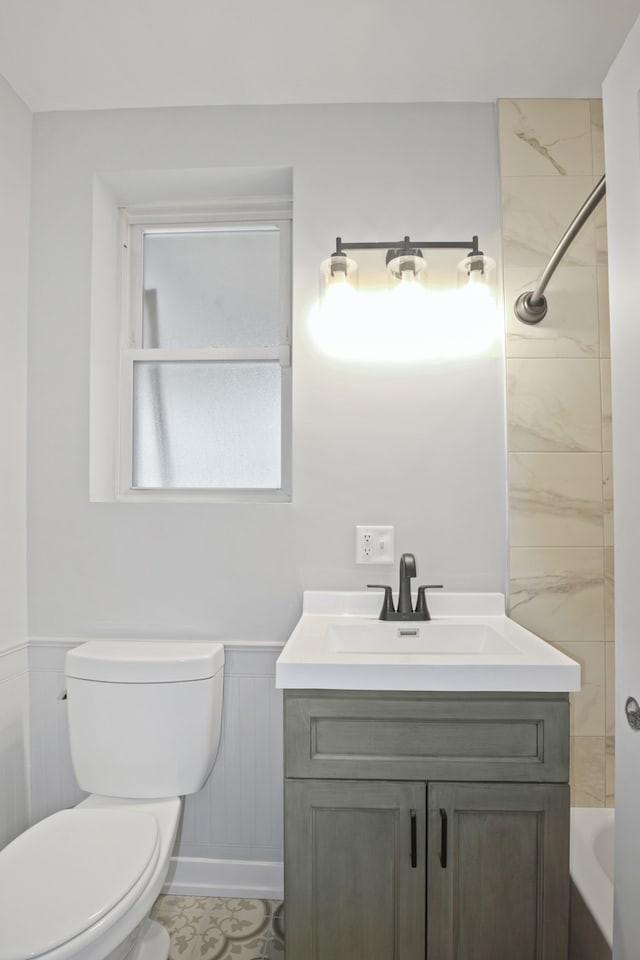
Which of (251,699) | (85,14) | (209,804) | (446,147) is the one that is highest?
(85,14)

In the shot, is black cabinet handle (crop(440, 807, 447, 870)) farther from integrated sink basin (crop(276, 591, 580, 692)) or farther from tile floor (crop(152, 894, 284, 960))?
tile floor (crop(152, 894, 284, 960))

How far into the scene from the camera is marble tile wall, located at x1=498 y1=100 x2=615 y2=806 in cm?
172

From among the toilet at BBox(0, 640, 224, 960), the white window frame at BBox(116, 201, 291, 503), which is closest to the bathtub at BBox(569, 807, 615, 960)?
the toilet at BBox(0, 640, 224, 960)

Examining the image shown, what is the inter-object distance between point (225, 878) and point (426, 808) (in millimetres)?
887

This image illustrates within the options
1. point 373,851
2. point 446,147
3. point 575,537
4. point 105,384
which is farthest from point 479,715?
point 446,147

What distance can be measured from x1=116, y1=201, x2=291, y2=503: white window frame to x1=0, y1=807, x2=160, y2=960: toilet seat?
92cm

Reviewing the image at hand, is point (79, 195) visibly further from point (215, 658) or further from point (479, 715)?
point (479, 715)

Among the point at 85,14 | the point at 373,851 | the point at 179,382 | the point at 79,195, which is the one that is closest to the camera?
the point at 373,851

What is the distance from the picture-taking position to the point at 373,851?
1230mm

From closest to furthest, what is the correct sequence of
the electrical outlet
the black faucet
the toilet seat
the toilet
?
the toilet seat, the toilet, the black faucet, the electrical outlet

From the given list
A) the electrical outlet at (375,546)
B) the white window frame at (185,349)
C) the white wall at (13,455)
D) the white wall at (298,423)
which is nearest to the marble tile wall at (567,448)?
the white wall at (298,423)

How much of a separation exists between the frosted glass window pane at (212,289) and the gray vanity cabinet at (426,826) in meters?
1.23

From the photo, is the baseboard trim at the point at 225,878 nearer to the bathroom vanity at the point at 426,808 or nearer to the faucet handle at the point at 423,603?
the bathroom vanity at the point at 426,808

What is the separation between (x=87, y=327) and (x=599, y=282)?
153cm
